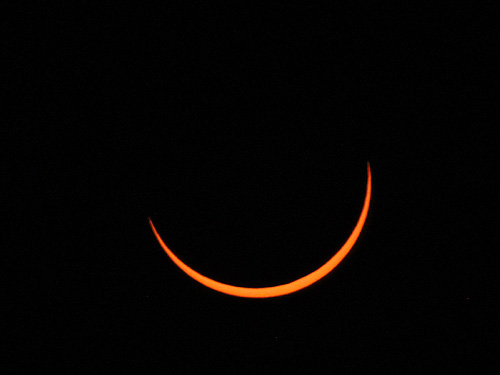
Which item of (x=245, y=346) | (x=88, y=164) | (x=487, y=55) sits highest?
(x=487, y=55)

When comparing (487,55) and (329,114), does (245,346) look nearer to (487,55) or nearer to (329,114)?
(329,114)

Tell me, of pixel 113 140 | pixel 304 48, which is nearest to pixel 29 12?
pixel 113 140

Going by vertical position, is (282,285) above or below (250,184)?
below

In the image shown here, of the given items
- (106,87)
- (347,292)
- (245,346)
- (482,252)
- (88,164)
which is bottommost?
(245,346)

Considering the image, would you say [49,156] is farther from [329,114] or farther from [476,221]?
[476,221]

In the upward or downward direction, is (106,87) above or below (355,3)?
below

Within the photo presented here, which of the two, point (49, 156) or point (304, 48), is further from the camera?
point (49, 156)

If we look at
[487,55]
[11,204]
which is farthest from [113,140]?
[487,55]
